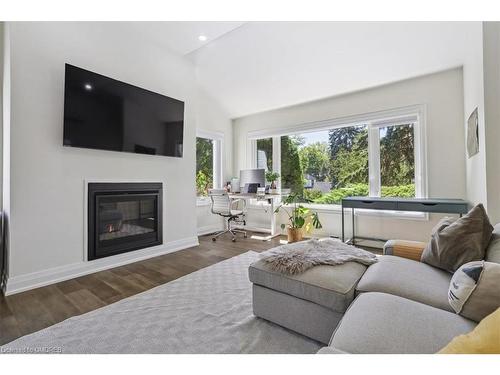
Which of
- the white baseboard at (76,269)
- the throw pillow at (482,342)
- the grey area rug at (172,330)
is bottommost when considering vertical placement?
the grey area rug at (172,330)

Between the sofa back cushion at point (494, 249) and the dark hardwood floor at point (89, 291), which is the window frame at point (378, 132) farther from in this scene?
the dark hardwood floor at point (89, 291)

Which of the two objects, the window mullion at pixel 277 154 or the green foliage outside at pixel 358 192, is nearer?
the green foliage outside at pixel 358 192

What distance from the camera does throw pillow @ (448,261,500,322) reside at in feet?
3.19

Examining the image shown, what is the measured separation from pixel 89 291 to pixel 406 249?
270 centimetres

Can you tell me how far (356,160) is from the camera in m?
3.94

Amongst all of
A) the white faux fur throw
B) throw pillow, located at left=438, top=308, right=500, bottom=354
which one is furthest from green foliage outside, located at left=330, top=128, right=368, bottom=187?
throw pillow, located at left=438, top=308, right=500, bottom=354

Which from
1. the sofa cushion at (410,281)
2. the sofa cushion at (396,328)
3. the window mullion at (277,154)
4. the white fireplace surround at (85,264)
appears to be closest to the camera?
the sofa cushion at (396,328)

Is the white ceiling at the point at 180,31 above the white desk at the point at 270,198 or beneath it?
above

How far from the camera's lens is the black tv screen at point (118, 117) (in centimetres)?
248

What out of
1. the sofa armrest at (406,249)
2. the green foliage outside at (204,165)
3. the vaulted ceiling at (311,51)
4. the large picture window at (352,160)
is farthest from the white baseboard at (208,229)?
the sofa armrest at (406,249)

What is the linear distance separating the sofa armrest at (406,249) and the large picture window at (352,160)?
6.11 ft
